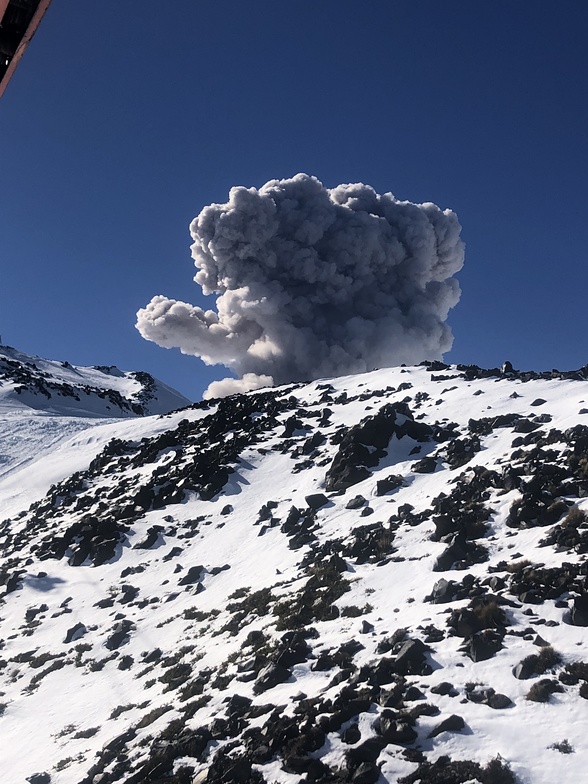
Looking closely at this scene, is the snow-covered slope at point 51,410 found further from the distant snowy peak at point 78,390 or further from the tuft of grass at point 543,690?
the tuft of grass at point 543,690

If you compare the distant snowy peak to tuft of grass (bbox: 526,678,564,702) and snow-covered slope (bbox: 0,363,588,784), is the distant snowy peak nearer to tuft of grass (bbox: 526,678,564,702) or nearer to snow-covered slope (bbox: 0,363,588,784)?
snow-covered slope (bbox: 0,363,588,784)

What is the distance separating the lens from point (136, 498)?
28.0m

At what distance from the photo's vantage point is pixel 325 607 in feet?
44.3

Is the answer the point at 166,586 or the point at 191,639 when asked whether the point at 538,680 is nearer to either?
the point at 191,639

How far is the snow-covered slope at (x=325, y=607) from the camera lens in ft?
26.9

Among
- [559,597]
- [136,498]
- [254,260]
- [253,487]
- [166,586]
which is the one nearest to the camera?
[559,597]

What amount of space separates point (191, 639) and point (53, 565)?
12396 mm

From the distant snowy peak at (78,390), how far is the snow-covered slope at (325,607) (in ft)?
128

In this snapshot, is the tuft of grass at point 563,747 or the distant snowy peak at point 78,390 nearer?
the tuft of grass at point 563,747

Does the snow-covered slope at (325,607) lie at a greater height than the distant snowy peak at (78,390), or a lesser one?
lesser

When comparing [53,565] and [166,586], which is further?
[53,565]

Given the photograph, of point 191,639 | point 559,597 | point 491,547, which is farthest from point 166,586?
point 559,597

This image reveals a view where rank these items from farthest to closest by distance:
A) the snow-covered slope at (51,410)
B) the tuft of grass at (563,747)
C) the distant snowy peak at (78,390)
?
1. the distant snowy peak at (78,390)
2. the snow-covered slope at (51,410)
3. the tuft of grass at (563,747)

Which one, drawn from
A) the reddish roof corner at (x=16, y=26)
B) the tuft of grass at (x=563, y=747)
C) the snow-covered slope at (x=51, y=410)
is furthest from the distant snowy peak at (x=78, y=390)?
the reddish roof corner at (x=16, y=26)
